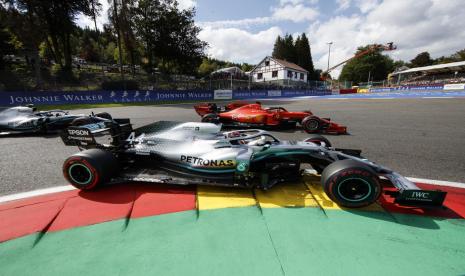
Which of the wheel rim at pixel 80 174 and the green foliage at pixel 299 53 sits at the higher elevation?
the green foliage at pixel 299 53

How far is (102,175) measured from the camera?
3.13 metres

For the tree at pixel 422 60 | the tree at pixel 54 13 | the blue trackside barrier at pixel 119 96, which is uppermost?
the tree at pixel 422 60

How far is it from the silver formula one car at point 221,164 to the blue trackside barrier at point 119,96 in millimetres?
18166

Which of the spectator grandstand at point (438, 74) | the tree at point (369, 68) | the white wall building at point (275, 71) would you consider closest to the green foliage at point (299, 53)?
the tree at point (369, 68)

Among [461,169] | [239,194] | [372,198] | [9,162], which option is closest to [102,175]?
[239,194]

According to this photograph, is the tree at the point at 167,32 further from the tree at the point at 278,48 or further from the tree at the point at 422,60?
the tree at the point at 422,60

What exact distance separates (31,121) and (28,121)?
0.08 metres

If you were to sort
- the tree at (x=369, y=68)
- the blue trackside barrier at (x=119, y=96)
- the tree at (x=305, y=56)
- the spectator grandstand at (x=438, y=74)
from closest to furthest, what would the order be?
the blue trackside barrier at (x=119, y=96), the spectator grandstand at (x=438, y=74), the tree at (x=369, y=68), the tree at (x=305, y=56)

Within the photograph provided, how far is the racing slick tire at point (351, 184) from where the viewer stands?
2.66 m

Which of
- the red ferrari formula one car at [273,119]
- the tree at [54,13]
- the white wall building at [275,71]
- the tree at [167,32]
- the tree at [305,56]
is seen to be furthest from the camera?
the tree at [305,56]

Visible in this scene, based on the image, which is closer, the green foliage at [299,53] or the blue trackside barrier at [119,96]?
the blue trackside barrier at [119,96]

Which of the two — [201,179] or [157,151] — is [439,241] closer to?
[201,179]

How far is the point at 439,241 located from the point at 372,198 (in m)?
0.65

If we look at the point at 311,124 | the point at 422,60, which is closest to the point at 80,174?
the point at 311,124
